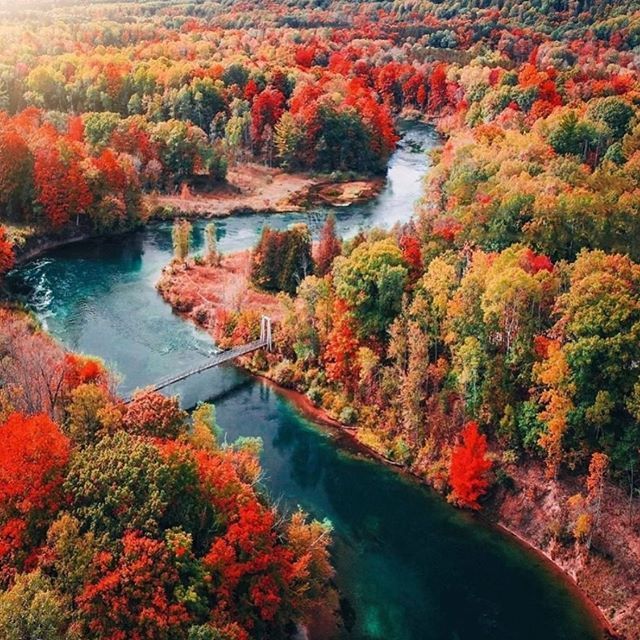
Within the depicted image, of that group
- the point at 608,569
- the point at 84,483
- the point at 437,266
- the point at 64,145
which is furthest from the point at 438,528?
the point at 64,145

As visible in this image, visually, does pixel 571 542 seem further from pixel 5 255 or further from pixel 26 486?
pixel 5 255

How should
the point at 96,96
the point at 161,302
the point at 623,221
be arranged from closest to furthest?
the point at 623,221 → the point at 161,302 → the point at 96,96

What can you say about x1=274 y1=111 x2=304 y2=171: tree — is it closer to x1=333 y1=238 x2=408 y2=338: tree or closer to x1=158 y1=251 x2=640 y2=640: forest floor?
x1=333 y1=238 x2=408 y2=338: tree

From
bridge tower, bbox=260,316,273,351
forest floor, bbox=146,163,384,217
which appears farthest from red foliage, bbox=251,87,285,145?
bridge tower, bbox=260,316,273,351

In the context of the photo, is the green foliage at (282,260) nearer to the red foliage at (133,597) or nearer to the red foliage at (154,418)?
the red foliage at (154,418)

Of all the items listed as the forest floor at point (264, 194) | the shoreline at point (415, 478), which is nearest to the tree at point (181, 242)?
the forest floor at point (264, 194)

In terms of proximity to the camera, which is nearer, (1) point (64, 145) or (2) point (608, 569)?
(2) point (608, 569)

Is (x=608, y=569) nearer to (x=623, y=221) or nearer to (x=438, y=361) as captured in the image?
(x=438, y=361)
